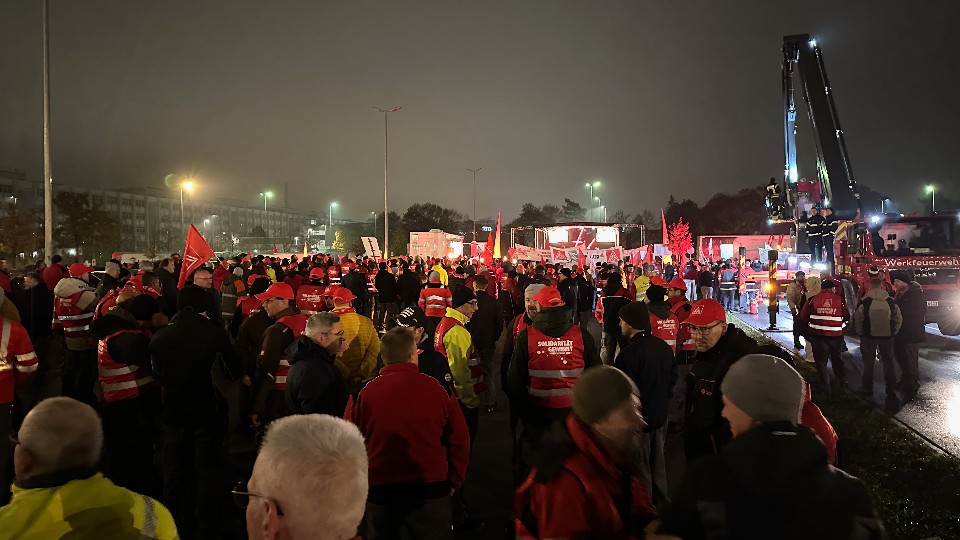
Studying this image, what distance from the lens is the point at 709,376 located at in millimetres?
4480

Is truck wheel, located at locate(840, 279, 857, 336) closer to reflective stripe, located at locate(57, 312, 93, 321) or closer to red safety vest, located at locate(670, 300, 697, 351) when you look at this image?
red safety vest, located at locate(670, 300, 697, 351)

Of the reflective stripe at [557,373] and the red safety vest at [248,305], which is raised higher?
the red safety vest at [248,305]

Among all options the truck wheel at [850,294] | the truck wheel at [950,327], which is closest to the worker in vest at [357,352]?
the truck wheel at [850,294]

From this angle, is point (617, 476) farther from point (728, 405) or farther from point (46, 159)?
point (46, 159)

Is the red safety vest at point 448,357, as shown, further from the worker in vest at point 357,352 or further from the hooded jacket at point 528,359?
the hooded jacket at point 528,359

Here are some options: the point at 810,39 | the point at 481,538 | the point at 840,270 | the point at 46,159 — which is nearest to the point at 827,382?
the point at 481,538

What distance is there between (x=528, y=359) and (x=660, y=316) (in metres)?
3.40

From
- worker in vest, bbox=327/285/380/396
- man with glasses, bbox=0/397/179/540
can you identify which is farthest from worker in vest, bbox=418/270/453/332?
man with glasses, bbox=0/397/179/540

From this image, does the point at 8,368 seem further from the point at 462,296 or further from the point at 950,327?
the point at 950,327

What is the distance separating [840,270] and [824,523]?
59.1ft

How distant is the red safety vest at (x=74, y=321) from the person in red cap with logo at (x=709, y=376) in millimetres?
8293

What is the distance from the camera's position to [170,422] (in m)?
5.23

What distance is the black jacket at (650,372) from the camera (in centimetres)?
541

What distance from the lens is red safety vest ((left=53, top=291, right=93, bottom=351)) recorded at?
877cm
